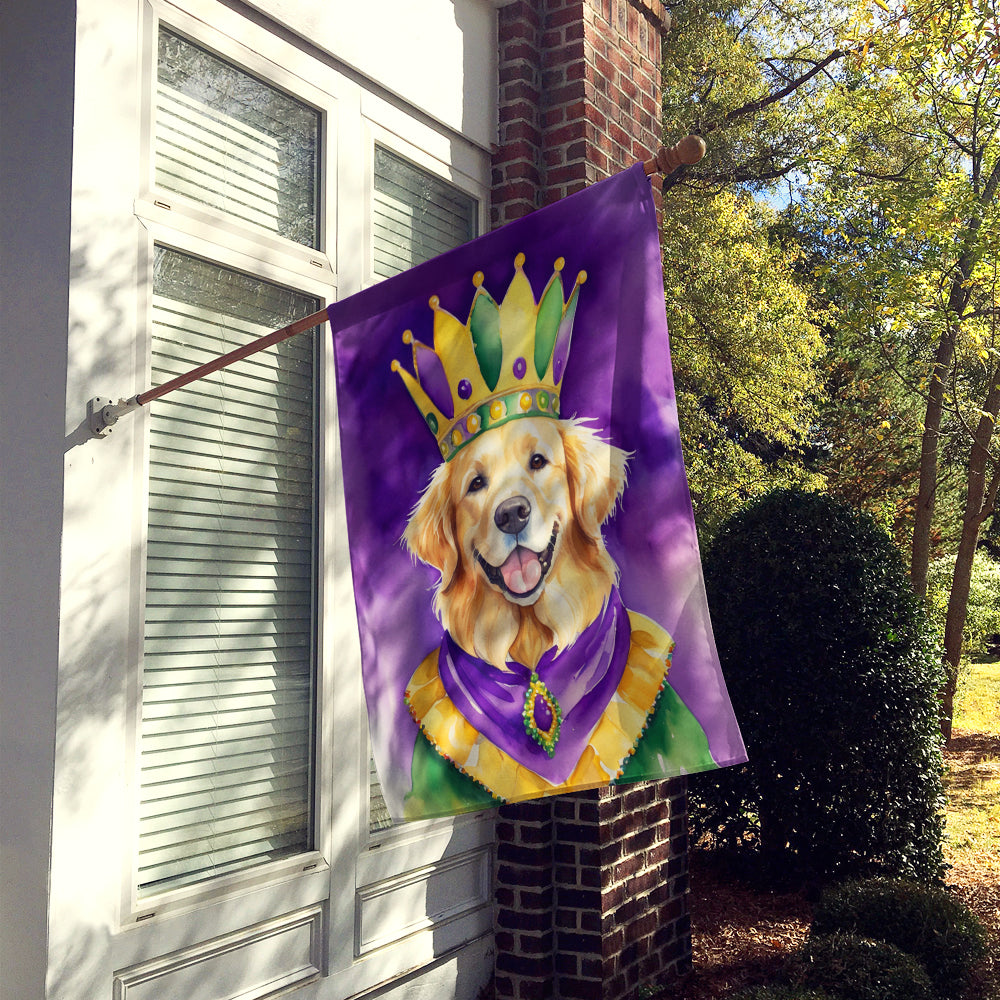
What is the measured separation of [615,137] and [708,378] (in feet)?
25.0

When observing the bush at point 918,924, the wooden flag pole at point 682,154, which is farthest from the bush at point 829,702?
the wooden flag pole at point 682,154

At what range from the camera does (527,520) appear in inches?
102

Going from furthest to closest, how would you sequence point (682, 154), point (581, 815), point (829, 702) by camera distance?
1. point (829, 702)
2. point (581, 815)
3. point (682, 154)

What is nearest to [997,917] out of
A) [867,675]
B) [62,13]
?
[867,675]

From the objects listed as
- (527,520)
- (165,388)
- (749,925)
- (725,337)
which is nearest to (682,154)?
(527,520)

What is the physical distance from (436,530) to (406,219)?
2.09 metres

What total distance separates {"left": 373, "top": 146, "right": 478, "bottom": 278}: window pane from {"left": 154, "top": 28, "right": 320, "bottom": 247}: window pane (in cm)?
40

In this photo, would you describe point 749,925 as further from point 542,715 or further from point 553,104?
point 553,104

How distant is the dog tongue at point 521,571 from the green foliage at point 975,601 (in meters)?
12.4

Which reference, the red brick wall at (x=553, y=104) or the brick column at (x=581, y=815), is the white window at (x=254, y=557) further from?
the red brick wall at (x=553, y=104)

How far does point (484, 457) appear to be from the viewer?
263 centimetres

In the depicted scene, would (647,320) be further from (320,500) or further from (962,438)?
(962,438)

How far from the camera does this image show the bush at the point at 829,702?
5.96 m

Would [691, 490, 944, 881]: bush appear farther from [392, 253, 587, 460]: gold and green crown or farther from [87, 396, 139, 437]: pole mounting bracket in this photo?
[87, 396, 139, 437]: pole mounting bracket
